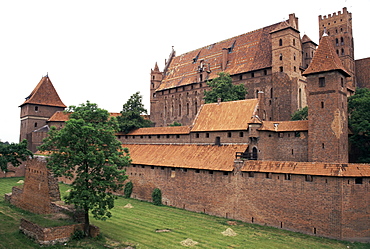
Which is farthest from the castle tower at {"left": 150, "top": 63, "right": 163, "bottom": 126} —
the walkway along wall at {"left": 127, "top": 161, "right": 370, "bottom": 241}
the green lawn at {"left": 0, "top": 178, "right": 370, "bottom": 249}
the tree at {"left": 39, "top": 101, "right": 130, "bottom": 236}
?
the tree at {"left": 39, "top": 101, "right": 130, "bottom": 236}

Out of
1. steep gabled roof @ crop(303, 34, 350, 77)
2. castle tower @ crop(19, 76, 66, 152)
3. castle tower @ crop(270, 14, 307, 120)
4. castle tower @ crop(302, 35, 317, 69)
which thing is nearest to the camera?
steep gabled roof @ crop(303, 34, 350, 77)

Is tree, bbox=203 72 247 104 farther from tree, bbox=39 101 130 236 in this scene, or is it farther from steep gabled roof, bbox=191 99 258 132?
tree, bbox=39 101 130 236

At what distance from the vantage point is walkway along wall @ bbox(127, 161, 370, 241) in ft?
76.9

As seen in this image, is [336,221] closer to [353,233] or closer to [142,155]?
[353,233]

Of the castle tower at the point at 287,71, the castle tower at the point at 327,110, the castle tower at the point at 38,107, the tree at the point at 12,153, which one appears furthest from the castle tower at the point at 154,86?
the castle tower at the point at 327,110

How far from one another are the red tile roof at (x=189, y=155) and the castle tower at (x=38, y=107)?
28234 millimetres

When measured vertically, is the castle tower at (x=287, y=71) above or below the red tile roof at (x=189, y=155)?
above

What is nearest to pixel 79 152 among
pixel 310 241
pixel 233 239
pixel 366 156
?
pixel 233 239

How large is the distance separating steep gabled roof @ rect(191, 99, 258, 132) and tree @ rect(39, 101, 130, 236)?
1457 cm

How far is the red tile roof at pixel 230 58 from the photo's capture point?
169ft

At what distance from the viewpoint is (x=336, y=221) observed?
23.5 meters

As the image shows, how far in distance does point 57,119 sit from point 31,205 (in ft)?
103

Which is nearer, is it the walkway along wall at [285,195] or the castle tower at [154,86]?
the walkway along wall at [285,195]

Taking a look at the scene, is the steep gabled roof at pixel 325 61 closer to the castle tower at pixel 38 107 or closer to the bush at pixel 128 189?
the bush at pixel 128 189
